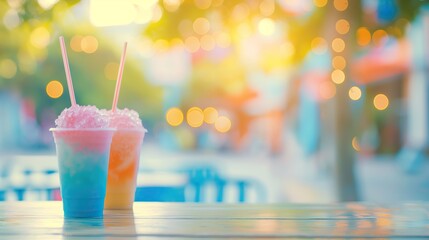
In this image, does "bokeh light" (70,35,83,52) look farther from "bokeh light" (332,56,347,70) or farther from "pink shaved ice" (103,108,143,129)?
"pink shaved ice" (103,108,143,129)

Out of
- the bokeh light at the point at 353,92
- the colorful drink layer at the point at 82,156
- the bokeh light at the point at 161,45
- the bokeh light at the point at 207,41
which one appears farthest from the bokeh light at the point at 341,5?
the colorful drink layer at the point at 82,156

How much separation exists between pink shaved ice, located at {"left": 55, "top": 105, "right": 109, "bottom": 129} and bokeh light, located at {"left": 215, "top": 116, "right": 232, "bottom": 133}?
36901mm

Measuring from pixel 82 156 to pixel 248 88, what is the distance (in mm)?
21955

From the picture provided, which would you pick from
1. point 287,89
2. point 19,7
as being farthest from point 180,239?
point 287,89

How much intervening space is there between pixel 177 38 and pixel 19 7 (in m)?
1.52

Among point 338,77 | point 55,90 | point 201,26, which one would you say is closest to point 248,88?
point 55,90

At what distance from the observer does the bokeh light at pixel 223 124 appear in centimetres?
3944

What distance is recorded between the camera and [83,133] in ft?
5.77

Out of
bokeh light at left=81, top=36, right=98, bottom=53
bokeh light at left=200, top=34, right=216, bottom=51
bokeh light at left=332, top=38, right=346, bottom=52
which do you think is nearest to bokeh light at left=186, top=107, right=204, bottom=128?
bokeh light at left=81, top=36, right=98, bottom=53

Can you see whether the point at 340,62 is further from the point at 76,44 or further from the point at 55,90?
the point at 55,90

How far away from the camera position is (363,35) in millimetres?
5617

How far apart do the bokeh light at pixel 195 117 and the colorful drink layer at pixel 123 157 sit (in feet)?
128

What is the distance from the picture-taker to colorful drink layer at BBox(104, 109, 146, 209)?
1.96 metres

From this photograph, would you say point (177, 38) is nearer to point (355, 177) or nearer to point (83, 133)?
point (355, 177)
